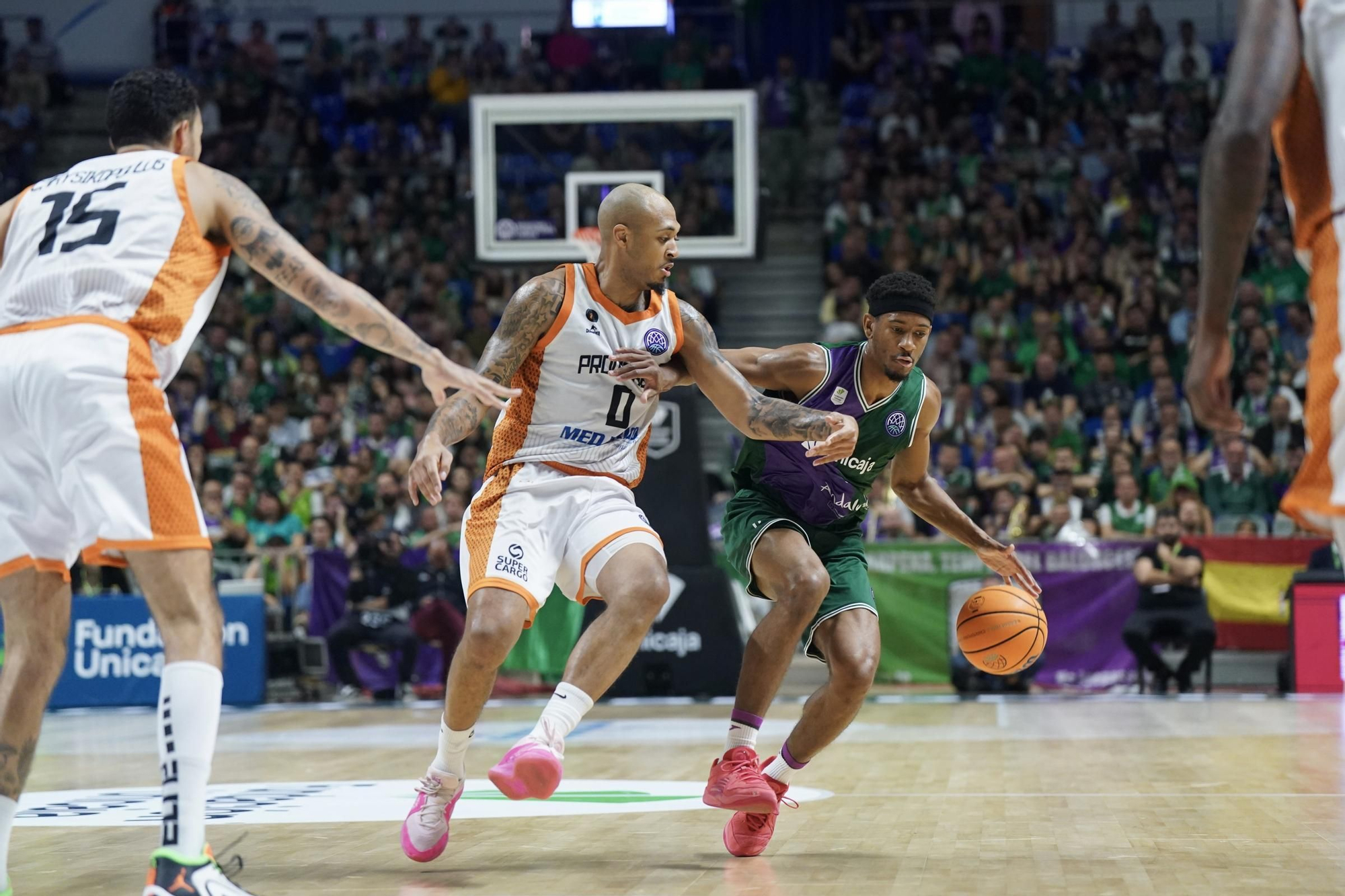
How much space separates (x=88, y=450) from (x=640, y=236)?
2147mm

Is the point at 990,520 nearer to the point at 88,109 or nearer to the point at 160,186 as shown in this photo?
the point at 160,186

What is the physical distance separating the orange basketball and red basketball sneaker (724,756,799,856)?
126cm

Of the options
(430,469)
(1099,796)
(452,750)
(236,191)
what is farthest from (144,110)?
(1099,796)

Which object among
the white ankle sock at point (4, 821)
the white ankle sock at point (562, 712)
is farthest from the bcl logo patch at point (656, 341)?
the white ankle sock at point (4, 821)

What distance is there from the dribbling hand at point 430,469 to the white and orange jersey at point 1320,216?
2375 millimetres

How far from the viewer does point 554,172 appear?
41.4 feet

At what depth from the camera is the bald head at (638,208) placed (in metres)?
5.07

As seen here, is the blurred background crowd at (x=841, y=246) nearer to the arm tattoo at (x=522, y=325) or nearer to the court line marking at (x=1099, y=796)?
the court line marking at (x=1099, y=796)

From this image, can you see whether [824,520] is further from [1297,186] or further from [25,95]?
[25,95]

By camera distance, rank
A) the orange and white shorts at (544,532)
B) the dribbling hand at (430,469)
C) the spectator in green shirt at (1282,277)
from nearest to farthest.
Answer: the dribbling hand at (430,469) → the orange and white shorts at (544,532) → the spectator in green shirt at (1282,277)

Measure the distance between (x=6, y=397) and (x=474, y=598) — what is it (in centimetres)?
163

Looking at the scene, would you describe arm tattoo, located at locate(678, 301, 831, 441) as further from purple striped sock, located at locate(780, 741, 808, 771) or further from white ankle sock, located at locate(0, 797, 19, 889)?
white ankle sock, located at locate(0, 797, 19, 889)

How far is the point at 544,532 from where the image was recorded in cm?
495

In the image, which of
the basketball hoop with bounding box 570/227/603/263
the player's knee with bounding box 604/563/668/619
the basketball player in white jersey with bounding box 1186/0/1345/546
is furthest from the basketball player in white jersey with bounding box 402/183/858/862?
the basketball hoop with bounding box 570/227/603/263
